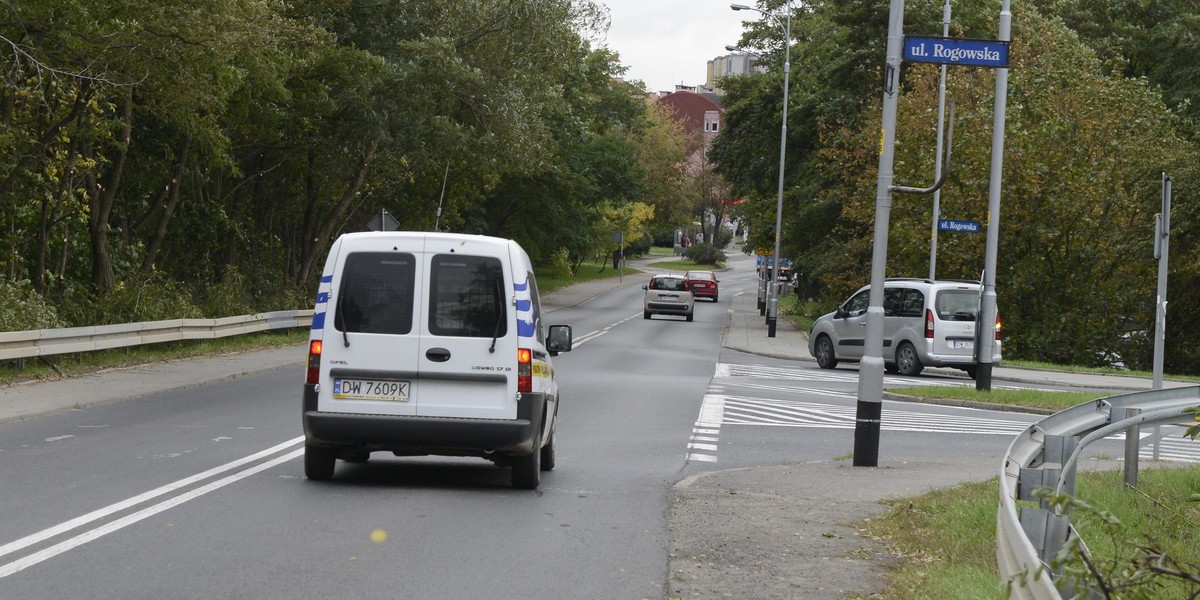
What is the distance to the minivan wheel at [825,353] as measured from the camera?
32.2 meters

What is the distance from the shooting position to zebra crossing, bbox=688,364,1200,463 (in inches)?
643

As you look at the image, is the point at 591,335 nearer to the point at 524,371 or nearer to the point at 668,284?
the point at 668,284

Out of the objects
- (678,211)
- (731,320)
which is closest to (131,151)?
(731,320)

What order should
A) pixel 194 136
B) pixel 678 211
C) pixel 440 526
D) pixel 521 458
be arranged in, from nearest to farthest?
pixel 440 526 → pixel 521 458 → pixel 194 136 → pixel 678 211

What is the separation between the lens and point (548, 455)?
40.2ft

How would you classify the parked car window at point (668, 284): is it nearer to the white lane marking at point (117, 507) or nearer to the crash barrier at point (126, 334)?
the crash barrier at point (126, 334)

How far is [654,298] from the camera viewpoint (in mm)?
57594

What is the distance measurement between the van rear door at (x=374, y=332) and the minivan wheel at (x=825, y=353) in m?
22.3

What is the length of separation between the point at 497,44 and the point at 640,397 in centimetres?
1532

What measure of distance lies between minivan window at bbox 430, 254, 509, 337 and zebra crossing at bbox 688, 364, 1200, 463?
399 cm

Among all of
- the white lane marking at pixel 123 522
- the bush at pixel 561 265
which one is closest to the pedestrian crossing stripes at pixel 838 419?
the white lane marking at pixel 123 522

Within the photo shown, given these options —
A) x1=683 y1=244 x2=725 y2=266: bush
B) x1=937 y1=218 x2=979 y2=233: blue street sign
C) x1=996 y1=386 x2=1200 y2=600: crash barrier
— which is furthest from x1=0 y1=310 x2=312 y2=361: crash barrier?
x1=683 y1=244 x2=725 y2=266: bush

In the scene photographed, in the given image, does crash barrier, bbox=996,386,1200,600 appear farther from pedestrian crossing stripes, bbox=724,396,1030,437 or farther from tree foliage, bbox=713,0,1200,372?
tree foliage, bbox=713,0,1200,372

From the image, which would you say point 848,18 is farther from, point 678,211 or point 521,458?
point 678,211
